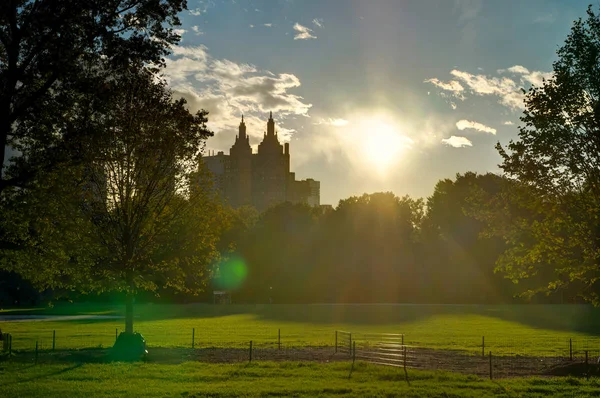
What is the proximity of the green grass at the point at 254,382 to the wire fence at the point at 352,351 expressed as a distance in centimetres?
136

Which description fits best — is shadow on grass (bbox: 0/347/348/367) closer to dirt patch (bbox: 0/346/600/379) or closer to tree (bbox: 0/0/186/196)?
dirt patch (bbox: 0/346/600/379)

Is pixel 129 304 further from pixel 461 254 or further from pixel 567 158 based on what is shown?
pixel 461 254

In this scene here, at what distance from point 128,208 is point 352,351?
13.3m

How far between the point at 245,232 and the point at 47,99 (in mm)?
95734

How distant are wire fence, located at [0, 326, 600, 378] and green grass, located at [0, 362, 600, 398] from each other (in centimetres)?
136

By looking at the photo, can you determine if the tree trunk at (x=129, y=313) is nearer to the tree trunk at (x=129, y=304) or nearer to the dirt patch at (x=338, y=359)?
the tree trunk at (x=129, y=304)

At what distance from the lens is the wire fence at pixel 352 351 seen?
25.5m

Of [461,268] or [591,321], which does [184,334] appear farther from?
[461,268]

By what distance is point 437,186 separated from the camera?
12794 cm

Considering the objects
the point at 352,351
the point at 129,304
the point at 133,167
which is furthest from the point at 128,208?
the point at 352,351


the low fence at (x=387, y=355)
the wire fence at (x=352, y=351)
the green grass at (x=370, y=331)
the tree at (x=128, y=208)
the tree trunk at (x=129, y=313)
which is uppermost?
the tree at (x=128, y=208)

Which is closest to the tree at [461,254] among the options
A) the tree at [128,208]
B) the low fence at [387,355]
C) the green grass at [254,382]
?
the low fence at [387,355]

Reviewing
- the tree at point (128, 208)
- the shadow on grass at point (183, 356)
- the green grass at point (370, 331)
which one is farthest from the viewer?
the green grass at point (370, 331)

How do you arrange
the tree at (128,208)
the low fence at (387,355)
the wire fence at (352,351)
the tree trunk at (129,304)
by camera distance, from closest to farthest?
the low fence at (387,355), the wire fence at (352,351), the tree at (128,208), the tree trunk at (129,304)
